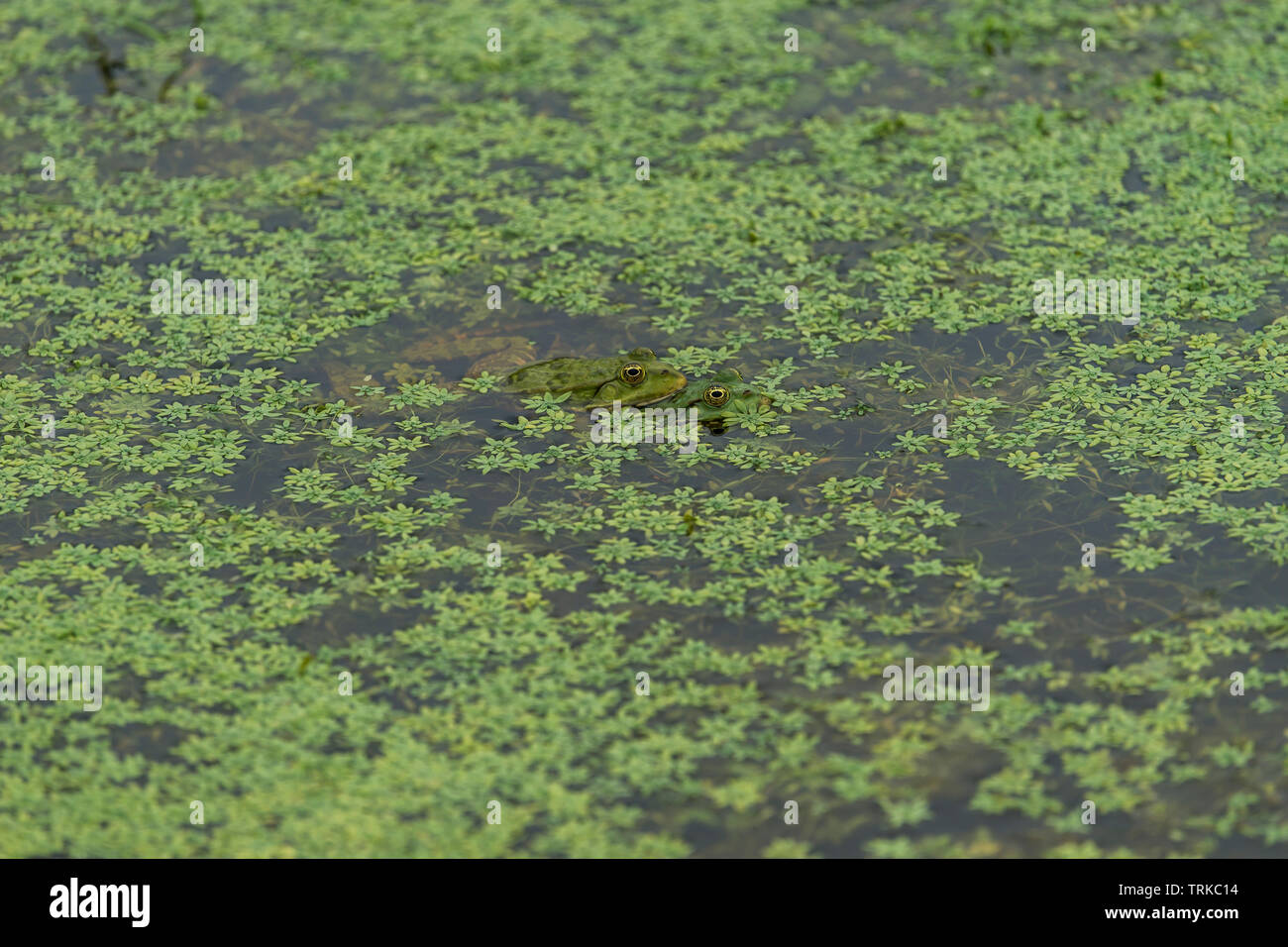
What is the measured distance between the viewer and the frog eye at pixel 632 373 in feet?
19.2

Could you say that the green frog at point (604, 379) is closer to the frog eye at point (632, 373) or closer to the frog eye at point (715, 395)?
the frog eye at point (632, 373)

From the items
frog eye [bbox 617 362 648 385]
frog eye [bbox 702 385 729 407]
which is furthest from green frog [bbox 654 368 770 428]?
frog eye [bbox 617 362 648 385]

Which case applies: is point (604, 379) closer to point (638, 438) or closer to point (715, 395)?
point (638, 438)

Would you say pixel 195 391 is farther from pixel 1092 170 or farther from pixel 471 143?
pixel 1092 170

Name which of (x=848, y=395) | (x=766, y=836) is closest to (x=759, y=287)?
(x=848, y=395)

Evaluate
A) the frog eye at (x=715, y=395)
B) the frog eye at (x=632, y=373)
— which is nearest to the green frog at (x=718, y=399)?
the frog eye at (x=715, y=395)

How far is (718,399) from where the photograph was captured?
19.2 ft

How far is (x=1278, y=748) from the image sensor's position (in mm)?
4422

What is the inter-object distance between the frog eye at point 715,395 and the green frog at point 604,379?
4.5 inches

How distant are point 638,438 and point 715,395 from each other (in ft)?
1.10

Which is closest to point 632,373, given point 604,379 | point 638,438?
point 604,379

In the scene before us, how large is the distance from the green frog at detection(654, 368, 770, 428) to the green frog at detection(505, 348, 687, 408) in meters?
0.04

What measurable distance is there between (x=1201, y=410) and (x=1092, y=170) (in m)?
1.84
